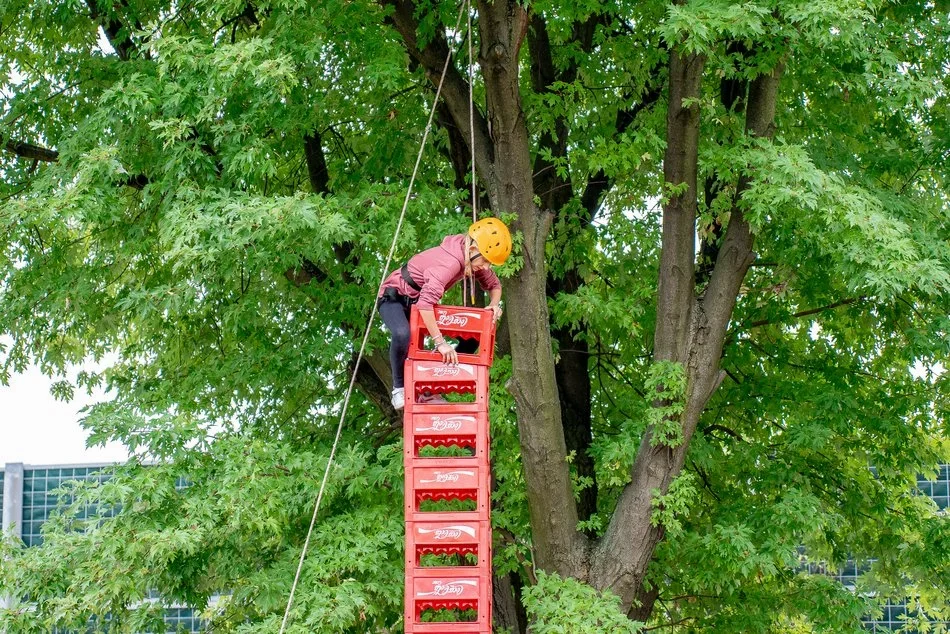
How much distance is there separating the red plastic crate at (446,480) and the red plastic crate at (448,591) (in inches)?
13.9

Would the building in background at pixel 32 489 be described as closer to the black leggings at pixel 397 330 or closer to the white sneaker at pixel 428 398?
the black leggings at pixel 397 330

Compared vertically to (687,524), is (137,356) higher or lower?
higher

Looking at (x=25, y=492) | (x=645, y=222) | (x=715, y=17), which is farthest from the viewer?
(x=25, y=492)

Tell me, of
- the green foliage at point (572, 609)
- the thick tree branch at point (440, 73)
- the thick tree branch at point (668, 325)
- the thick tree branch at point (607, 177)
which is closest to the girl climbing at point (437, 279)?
the thick tree branch at point (440, 73)

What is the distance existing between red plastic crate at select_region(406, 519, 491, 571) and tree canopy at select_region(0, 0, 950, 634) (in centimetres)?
A: 80

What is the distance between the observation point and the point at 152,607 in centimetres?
873

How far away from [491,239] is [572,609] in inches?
103

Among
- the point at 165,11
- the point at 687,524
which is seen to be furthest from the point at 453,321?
the point at 165,11

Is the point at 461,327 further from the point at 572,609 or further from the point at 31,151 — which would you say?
the point at 31,151

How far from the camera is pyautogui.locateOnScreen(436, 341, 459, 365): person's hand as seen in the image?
7676mm

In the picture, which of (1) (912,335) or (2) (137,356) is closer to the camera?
(1) (912,335)

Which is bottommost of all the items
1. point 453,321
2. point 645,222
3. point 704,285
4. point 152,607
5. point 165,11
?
point 152,607

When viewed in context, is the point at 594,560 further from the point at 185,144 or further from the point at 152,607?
the point at 185,144

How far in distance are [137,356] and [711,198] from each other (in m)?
6.04
